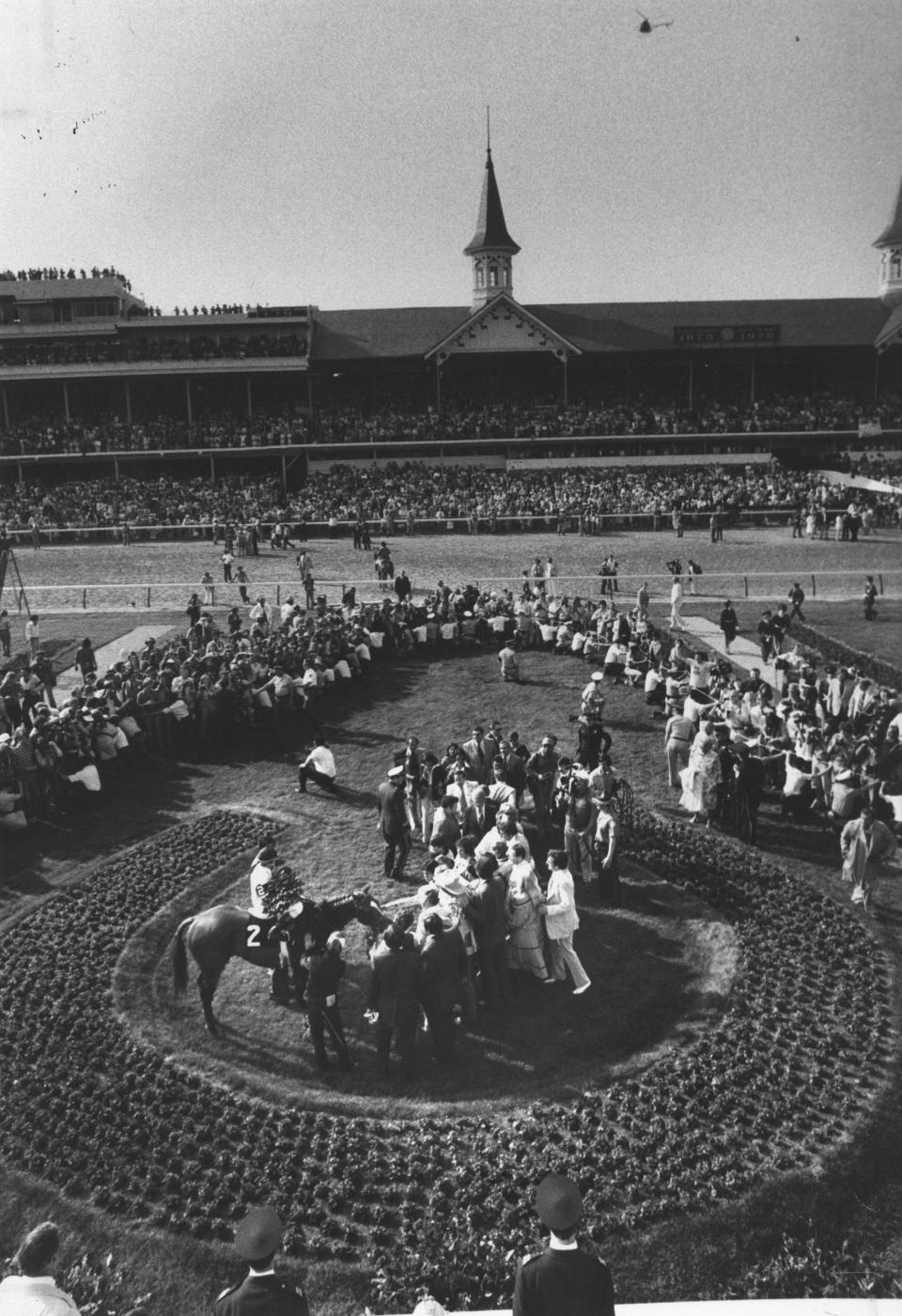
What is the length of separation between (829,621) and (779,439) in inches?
951

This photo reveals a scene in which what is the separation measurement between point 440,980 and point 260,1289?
4.21 m

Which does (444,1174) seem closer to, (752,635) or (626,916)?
(626,916)

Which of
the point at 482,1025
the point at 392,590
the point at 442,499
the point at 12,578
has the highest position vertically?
the point at 442,499

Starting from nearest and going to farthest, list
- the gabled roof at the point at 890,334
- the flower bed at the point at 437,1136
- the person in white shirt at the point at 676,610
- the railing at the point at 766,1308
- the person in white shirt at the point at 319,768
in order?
the railing at the point at 766,1308
the flower bed at the point at 437,1136
the person in white shirt at the point at 319,768
the person in white shirt at the point at 676,610
the gabled roof at the point at 890,334

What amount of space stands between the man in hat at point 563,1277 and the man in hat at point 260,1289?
1.06 metres

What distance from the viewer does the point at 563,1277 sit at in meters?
4.92

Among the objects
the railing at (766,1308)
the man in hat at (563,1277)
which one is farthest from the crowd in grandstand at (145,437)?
the man in hat at (563,1277)

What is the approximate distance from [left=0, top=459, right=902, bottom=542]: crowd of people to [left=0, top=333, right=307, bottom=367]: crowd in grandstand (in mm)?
6829

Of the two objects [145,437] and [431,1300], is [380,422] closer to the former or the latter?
[145,437]

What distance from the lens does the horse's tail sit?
10008mm

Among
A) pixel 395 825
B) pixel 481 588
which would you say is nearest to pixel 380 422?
pixel 481 588

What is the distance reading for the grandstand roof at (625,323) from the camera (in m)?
52.2

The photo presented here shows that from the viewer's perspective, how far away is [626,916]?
1199 centimetres

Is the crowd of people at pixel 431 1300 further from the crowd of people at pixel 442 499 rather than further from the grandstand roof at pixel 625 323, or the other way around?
the grandstand roof at pixel 625 323
